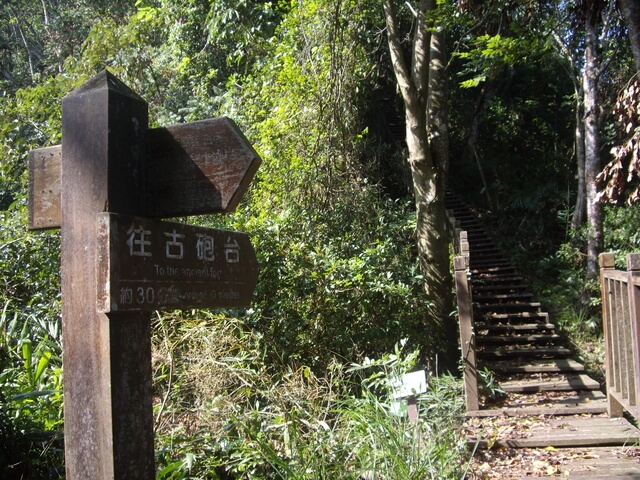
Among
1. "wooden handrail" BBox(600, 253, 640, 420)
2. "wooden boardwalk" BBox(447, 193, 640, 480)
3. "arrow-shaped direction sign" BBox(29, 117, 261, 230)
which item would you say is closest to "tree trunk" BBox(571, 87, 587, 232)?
"wooden boardwalk" BBox(447, 193, 640, 480)

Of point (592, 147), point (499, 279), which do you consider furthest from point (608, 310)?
point (592, 147)

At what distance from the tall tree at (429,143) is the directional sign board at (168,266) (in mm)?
6229

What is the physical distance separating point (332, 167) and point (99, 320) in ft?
21.9

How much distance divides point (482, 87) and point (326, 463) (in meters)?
14.9

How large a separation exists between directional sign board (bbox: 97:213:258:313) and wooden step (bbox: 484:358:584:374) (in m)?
7.10

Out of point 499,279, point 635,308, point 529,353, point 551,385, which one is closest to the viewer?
point 635,308

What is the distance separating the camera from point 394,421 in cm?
372

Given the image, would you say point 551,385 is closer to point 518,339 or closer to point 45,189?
point 518,339

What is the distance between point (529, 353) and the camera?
30.5 feet

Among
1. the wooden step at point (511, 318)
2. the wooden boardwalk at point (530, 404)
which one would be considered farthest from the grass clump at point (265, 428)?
the wooden step at point (511, 318)

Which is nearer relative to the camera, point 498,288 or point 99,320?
point 99,320

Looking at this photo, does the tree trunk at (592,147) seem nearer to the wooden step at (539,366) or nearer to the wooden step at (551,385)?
the wooden step at (539,366)

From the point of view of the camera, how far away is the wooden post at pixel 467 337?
6668 mm

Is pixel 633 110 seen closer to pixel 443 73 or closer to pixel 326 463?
pixel 443 73
